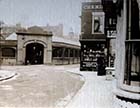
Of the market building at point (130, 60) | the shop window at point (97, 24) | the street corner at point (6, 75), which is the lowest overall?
the street corner at point (6, 75)

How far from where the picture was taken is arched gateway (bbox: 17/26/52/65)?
38344mm

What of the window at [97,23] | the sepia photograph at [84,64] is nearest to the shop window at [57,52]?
the sepia photograph at [84,64]

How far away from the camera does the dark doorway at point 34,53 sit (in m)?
40.4

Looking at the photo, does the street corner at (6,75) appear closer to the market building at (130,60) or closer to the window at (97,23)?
the window at (97,23)

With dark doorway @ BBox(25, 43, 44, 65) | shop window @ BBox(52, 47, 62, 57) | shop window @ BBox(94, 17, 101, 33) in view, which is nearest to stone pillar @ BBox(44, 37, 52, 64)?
dark doorway @ BBox(25, 43, 44, 65)

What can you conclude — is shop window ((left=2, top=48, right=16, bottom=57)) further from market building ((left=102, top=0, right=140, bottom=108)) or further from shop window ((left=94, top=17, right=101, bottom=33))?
market building ((left=102, top=0, right=140, bottom=108))

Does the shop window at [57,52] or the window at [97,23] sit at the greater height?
the window at [97,23]

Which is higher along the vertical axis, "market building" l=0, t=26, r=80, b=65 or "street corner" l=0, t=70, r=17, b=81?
"market building" l=0, t=26, r=80, b=65

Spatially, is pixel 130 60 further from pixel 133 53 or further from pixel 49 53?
pixel 49 53

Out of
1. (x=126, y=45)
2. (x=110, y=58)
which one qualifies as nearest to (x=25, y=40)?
(x=110, y=58)

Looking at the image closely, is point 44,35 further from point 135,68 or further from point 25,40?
point 135,68

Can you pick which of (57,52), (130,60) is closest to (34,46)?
(57,52)

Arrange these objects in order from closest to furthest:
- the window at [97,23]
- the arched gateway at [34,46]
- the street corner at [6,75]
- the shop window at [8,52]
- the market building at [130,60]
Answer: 1. the market building at [130,60]
2. the street corner at [6,75]
3. the window at [97,23]
4. the arched gateway at [34,46]
5. the shop window at [8,52]

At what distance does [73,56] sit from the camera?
4897cm
